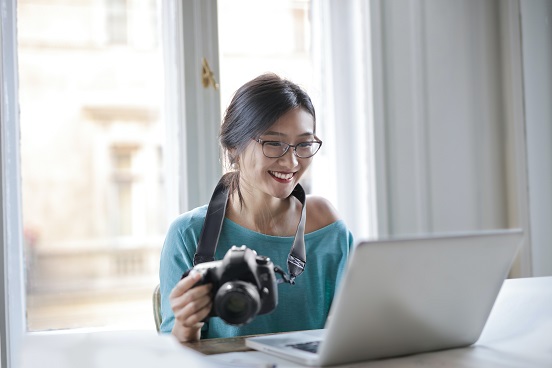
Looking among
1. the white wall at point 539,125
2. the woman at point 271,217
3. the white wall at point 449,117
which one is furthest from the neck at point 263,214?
the white wall at point 539,125

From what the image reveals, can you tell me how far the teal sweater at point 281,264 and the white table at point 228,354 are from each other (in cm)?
38

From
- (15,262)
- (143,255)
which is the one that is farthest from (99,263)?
(15,262)

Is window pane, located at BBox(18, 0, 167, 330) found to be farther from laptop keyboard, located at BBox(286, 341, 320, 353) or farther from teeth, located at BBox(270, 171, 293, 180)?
laptop keyboard, located at BBox(286, 341, 320, 353)

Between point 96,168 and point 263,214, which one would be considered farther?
point 96,168

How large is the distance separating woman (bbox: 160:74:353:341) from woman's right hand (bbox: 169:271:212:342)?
0.38 m

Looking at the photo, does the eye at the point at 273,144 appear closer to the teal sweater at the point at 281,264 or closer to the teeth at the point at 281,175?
the teeth at the point at 281,175

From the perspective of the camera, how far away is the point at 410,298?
33.4 inches

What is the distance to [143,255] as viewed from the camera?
8.41m

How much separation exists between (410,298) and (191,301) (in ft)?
1.16

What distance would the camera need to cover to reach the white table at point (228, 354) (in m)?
0.88

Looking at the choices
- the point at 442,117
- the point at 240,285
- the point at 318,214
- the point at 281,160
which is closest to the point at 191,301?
the point at 240,285

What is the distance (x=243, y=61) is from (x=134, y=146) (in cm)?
705

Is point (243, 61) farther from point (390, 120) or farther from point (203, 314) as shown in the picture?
point (203, 314)

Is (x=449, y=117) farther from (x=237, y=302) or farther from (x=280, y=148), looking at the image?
(x=237, y=302)
